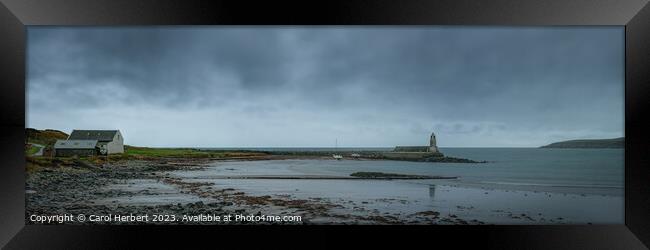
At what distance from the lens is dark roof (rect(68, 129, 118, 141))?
401cm

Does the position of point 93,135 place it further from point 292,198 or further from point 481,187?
point 481,187

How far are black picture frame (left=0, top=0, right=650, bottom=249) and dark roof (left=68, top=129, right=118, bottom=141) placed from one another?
1.34 meters

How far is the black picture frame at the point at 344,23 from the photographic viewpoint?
100 inches

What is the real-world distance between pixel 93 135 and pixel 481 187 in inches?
221

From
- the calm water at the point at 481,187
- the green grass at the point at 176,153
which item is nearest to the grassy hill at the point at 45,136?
the green grass at the point at 176,153

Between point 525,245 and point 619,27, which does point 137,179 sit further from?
point 619,27

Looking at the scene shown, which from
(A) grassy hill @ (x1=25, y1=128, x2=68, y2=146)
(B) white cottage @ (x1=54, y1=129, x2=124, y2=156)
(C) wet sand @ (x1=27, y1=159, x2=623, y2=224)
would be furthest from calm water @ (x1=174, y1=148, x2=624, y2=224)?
(A) grassy hill @ (x1=25, y1=128, x2=68, y2=146)

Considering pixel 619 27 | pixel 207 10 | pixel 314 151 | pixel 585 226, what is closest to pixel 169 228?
pixel 207 10

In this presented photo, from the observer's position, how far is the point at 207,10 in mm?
2594

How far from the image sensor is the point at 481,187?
4828 mm

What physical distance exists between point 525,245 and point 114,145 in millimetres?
4942

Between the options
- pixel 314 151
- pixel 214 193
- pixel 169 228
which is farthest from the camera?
pixel 314 151

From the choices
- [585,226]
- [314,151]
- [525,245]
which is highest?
[314,151]

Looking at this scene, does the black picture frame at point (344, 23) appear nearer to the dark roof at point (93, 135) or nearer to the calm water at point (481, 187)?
the calm water at point (481, 187)
